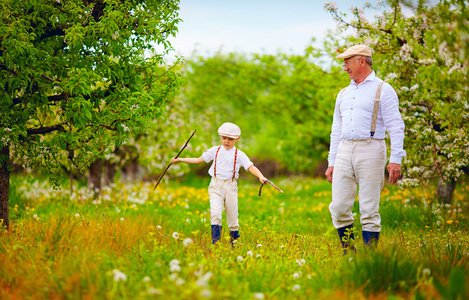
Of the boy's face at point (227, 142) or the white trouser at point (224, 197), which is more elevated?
the boy's face at point (227, 142)

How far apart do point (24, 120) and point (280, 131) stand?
12.5m

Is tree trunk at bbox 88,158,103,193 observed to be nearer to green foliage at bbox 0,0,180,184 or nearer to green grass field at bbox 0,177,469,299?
green foliage at bbox 0,0,180,184

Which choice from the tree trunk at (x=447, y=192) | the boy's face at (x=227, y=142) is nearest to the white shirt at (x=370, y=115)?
the boy's face at (x=227, y=142)

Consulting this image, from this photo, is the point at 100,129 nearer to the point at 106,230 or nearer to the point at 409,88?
the point at 106,230

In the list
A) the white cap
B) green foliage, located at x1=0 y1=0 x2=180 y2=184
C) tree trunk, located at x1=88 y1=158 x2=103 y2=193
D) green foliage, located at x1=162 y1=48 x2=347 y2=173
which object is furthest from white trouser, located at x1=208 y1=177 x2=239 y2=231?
green foliage, located at x1=162 y1=48 x2=347 y2=173

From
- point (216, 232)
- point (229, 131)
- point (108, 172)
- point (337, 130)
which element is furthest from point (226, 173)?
point (108, 172)

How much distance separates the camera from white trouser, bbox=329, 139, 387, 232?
14.4 ft

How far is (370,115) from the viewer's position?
441 centimetres

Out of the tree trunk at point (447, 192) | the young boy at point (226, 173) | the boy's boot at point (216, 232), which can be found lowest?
the boy's boot at point (216, 232)

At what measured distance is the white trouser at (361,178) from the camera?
4387 millimetres

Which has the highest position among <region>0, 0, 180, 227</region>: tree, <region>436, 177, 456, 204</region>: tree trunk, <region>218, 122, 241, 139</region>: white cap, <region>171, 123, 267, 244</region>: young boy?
<region>0, 0, 180, 227</region>: tree

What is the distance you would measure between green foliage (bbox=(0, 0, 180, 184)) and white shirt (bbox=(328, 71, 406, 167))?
2.50 m

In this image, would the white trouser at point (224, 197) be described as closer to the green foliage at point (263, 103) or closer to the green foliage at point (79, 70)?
the green foliage at point (79, 70)

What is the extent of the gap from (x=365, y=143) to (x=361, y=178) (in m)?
0.40
